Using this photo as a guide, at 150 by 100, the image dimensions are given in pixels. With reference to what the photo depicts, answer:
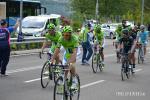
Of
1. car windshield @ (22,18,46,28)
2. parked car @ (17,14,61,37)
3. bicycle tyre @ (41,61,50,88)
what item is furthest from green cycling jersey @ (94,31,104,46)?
car windshield @ (22,18,46,28)

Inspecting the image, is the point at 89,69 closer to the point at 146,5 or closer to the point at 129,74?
the point at 129,74

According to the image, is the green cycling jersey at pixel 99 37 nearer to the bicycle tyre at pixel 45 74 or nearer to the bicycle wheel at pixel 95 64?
the bicycle wheel at pixel 95 64

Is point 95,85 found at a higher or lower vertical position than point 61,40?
lower

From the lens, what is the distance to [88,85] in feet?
45.2

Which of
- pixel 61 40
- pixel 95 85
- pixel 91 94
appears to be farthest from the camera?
pixel 95 85

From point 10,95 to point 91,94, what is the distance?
2068 millimetres

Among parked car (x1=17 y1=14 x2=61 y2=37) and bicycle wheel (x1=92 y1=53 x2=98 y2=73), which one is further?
parked car (x1=17 y1=14 x2=61 y2=37)

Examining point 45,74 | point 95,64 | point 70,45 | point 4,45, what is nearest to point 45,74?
point 45,74

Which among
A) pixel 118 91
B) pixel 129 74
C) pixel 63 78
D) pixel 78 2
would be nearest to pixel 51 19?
pixel 129 74

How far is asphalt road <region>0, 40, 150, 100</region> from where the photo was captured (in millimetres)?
11719

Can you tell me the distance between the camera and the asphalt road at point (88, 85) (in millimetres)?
11719

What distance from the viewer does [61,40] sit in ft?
34.3

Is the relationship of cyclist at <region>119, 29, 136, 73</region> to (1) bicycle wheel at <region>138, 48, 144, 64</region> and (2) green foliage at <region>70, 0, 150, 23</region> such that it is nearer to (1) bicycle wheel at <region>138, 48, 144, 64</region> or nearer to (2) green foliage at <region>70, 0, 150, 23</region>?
(1) bicycle wheel at <region>138, 48, 144, 64</region>

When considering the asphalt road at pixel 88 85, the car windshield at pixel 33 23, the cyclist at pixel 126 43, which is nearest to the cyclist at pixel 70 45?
the asphalt road at pixel 88 85
